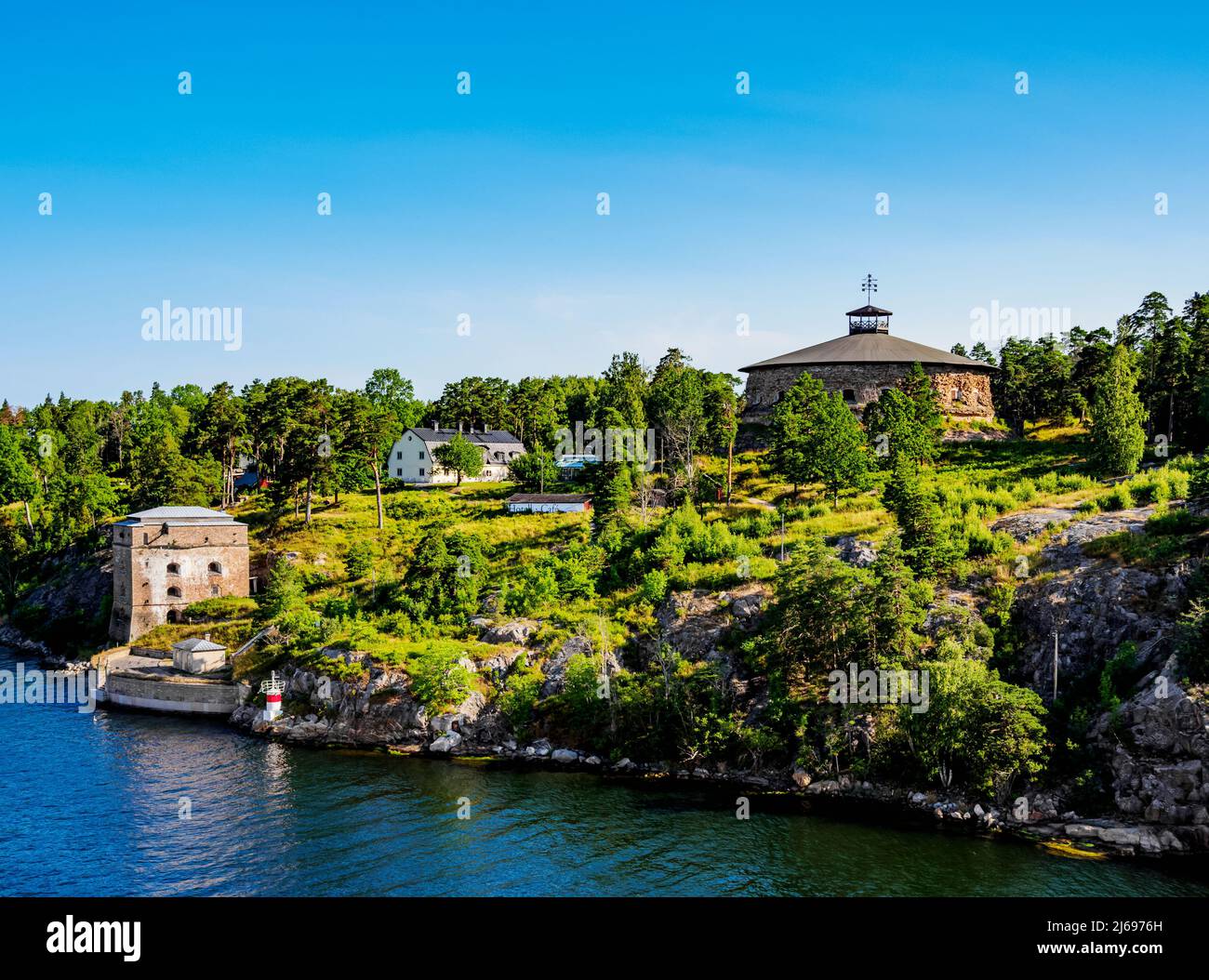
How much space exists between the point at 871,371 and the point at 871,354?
184 centimetres

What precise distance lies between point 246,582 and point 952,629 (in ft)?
173

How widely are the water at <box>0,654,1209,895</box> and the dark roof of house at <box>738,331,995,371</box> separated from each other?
5465cm

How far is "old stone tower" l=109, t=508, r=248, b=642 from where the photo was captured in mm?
69750

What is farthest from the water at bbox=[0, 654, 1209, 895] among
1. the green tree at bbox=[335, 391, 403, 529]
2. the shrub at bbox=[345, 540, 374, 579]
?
the green tree at bbox=[335, 391, 403, 529]

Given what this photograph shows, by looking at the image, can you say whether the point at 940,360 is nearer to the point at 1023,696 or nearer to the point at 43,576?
the point at 1023,696

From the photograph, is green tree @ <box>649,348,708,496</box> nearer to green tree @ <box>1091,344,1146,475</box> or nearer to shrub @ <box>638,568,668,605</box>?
shrub @ <box>638,568,668,605</box>

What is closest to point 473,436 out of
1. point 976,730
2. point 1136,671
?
point 976,730

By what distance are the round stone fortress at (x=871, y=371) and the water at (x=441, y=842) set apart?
53390 millimetres

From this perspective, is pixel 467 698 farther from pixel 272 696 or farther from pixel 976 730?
pixel 976 730

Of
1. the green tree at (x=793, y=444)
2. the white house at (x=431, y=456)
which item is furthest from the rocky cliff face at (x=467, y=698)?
the white house at (x=431, y=456)

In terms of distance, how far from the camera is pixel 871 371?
87.4 m

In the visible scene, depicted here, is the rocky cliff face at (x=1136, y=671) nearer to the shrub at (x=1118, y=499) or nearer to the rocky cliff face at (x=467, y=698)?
the shrub at (x=1118, y=499)

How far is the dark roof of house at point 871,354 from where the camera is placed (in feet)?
287

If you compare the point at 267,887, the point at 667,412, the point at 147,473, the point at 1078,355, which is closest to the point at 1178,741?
the point at 267,887
